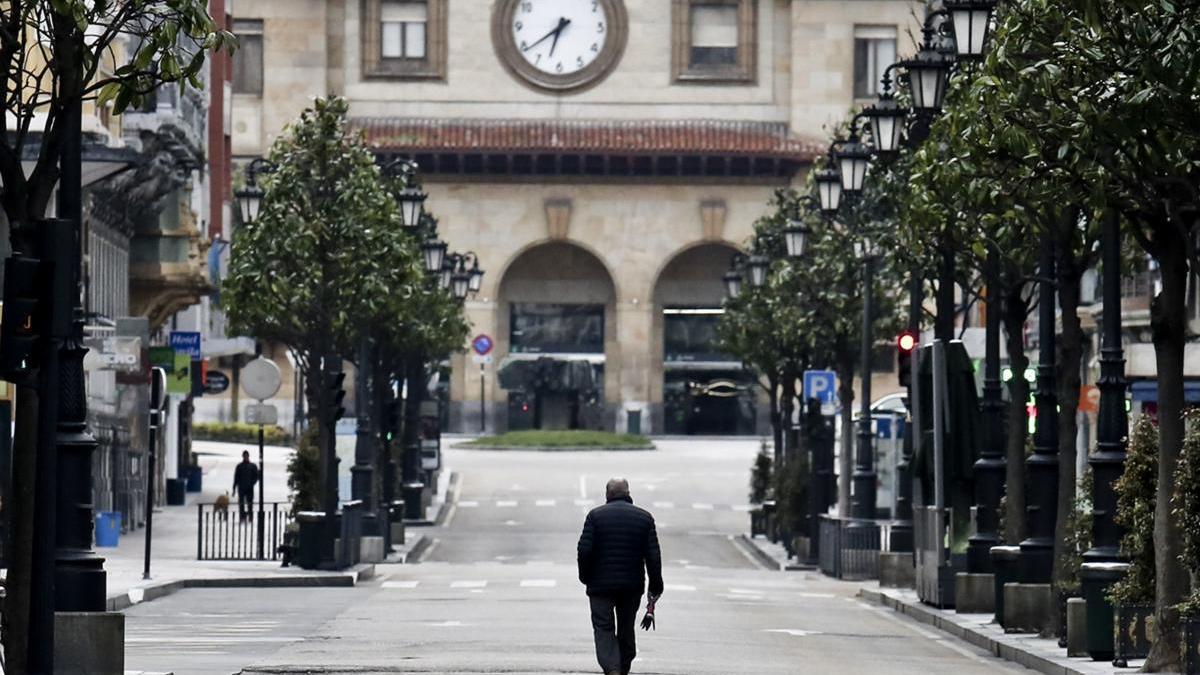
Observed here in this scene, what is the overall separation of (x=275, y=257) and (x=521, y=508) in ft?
77.9

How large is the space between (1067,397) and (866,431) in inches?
866

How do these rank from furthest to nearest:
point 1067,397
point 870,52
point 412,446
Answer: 1. point 870,52
2. point 412,446
3. point 1067,397

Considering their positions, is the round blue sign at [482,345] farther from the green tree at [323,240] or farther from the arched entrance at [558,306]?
the green tree at [323,240]

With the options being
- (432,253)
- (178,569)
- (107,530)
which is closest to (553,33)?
(432,253)

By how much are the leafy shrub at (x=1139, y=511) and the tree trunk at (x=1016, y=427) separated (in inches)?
243

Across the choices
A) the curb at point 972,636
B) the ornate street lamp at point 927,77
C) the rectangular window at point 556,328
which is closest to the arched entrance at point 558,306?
the rectangular window at point 556,328

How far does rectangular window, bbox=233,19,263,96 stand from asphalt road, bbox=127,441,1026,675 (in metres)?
52.6

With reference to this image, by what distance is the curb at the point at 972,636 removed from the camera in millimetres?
24406

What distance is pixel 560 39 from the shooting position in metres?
112

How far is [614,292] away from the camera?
112625 millimetres

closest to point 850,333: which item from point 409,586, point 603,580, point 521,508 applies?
point 521,508

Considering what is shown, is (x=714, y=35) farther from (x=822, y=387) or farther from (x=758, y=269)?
(x=822, y=387)

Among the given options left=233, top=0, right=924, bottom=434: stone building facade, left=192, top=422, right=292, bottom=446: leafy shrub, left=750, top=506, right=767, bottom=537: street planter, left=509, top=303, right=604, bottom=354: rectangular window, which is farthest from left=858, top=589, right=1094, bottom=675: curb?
left=509, top=303, right=604, bottom=354: rectangular window

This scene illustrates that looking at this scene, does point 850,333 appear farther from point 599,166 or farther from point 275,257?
point 599,166
